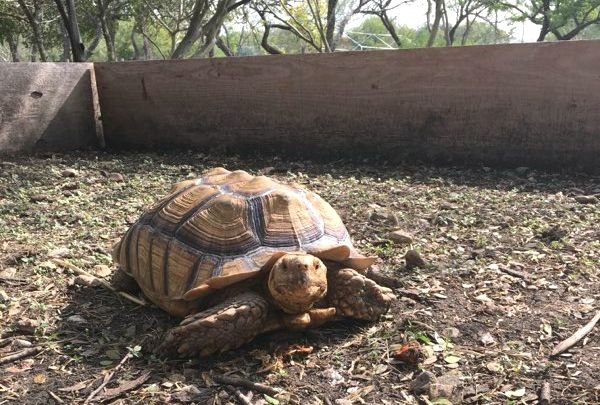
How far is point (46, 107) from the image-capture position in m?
4.57

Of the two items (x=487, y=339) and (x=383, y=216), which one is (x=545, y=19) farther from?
(x=487, y=339)

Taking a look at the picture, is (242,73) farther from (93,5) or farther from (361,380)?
(93,5)

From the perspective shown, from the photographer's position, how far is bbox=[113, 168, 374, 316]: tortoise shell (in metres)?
1.79

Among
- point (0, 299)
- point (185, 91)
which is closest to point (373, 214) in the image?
point (0, 299)

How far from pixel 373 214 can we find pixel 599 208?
3.87 feet

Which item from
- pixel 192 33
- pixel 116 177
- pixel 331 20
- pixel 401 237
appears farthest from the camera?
pixel 331 20

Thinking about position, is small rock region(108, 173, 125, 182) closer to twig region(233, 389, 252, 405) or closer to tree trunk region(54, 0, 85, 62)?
twig region(233, 389, 252, 405)

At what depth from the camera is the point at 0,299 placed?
2.08m

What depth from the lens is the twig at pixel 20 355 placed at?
171 centimetres

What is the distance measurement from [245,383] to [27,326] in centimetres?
78

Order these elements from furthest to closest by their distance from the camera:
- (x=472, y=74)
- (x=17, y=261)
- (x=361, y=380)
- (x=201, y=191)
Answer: (x=472, y=74) < (x=17, y=261) < (x=201, y=191) < (x=361, y=380)

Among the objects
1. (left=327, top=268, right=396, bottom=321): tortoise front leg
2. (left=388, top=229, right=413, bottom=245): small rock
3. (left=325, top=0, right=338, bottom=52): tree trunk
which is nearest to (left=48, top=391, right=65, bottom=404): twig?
(left=327, top=268, right=396, bottom=321): tortoise front leg

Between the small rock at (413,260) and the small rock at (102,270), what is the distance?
116 centimetres

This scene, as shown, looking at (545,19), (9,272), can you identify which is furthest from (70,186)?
(545,19)
